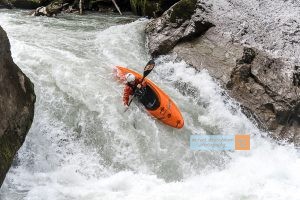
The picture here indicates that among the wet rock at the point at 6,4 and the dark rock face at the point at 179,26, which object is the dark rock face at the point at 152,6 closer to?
the dark rock face at the point at 179,26

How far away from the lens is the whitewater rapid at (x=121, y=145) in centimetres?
627

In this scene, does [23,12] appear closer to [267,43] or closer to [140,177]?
[267,43]

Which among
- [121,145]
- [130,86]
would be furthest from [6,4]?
Result: [121,145]

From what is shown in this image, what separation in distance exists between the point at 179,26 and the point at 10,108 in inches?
229

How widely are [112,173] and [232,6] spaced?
5.77 meters

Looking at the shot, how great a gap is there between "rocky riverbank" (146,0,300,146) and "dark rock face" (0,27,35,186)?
447cm

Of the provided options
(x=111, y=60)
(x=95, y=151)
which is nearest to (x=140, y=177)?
(x=95, y=151)

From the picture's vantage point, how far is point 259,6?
10297 millimetres

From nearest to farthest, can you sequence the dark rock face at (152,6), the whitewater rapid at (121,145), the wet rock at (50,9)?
the whitewater rapid at (121,145) → the dark rock face at (152,6) → the wet rock at (50,9)

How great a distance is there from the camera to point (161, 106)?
25.2ft

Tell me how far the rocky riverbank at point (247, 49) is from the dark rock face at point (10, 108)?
14.7ft

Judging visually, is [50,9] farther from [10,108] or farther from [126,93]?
[10,108]

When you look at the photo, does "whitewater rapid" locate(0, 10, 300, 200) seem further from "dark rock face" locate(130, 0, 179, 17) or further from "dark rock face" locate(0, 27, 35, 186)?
"dark rock face" locate(130, 0, 179, 17)

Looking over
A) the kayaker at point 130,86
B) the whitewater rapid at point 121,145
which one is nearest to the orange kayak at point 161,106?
the whitewater rapid at point 121,145
